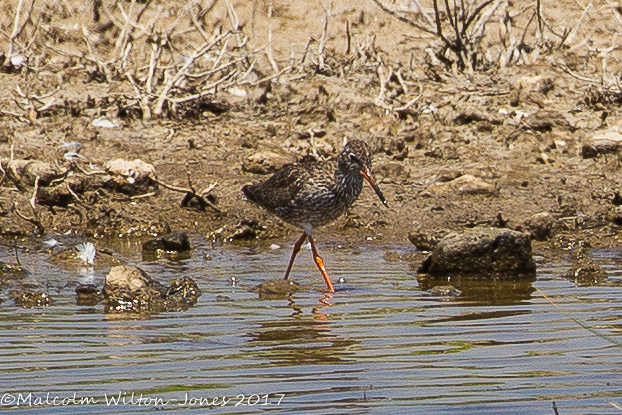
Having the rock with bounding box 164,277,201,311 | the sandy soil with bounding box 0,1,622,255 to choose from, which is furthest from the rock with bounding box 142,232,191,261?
the rock with bounding box 164,277,201,311

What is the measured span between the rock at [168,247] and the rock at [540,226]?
2722mm

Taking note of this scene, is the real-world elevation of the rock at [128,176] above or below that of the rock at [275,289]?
above

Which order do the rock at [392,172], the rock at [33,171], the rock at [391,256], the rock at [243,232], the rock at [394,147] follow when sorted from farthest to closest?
the rock at [394,147] < the rock at [392,172] < the rock at [33,171] < the rock at [243,232] < the rock at [391,256]

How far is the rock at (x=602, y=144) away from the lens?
12.0 meters

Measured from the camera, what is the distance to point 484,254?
9.48 meters

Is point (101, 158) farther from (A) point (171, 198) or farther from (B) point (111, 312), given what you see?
(B) point (111, 312)

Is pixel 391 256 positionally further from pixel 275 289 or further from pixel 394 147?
pixel 394 147

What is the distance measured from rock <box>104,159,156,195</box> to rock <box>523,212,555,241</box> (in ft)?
10.5

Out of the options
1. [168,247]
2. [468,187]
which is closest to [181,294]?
[168,247]

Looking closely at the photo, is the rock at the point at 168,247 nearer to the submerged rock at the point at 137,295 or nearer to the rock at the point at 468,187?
the submerged rock at the point at 137,295

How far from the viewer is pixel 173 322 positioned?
802 cm

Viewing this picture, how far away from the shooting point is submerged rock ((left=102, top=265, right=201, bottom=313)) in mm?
8453

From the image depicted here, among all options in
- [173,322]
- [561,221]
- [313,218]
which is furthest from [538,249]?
[173,322]

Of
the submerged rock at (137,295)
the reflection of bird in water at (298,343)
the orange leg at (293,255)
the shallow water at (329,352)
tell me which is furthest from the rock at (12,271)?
the reflection of bird in water at (298,343)
